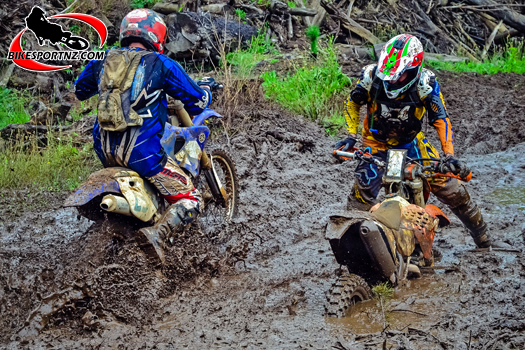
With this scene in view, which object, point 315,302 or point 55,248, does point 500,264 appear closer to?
point 315,302

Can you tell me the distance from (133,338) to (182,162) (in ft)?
5.45

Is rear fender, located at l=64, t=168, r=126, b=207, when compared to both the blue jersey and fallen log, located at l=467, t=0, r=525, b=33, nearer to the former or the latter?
the blue jersey

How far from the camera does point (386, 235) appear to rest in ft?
11.2

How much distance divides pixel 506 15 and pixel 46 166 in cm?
1357

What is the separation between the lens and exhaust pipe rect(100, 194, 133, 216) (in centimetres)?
361

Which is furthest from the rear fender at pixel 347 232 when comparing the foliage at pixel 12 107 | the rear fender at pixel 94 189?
the foliage at pixel 12 107

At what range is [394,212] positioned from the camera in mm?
3607

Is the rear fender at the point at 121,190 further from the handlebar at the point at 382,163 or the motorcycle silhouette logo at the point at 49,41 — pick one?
the motorcycle silhouette logo at the point at 49,41

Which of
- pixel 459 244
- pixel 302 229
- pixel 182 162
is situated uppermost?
pixel 182 162

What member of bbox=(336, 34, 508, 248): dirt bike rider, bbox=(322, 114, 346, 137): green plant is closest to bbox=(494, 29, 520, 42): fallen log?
bbox=(322, 114, 346, 137): green plant

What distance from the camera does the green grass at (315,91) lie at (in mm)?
9262

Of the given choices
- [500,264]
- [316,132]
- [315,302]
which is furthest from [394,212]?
[316,132]

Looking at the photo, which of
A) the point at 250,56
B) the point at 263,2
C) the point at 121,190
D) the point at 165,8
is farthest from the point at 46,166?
the point at 263,2

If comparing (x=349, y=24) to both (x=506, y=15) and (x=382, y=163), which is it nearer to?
(x=506, y=15)
